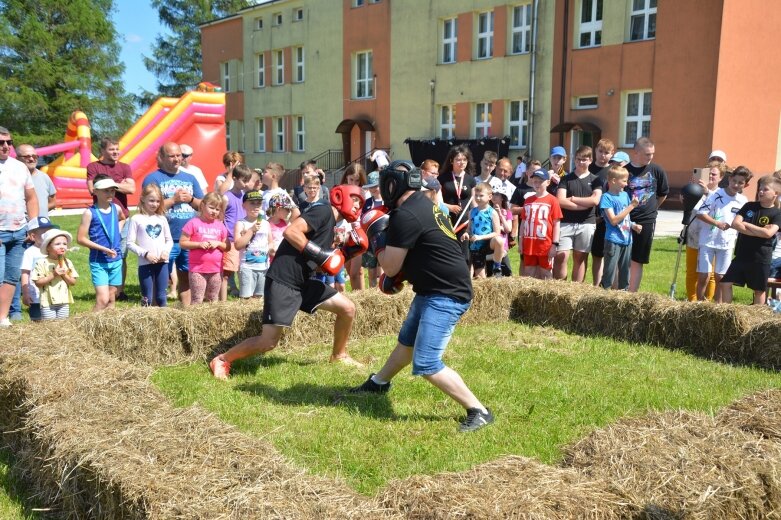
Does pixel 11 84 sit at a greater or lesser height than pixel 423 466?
greater

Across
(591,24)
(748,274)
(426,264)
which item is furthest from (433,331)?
(591,24)

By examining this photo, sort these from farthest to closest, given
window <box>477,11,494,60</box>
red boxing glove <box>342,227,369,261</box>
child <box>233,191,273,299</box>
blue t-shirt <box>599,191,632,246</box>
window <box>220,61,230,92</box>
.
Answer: window <box>220,61,230,92</box>
window <box>477,11,494,60</box>
blue t-shirt <box>599,191,632,246</box>
child <box>233,191,273,299</box>
red boxing glove <box>342,227,369,261</box>

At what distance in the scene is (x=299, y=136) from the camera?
126 feet

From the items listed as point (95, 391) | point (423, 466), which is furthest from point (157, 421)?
point (423, 466)

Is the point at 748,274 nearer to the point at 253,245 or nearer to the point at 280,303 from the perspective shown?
the point at 280,303

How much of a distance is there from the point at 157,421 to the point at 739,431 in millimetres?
3419

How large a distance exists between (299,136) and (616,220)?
103 ft

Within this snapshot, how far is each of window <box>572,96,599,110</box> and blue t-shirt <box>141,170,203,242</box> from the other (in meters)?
19.2

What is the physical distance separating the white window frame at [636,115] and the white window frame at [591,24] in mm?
2261

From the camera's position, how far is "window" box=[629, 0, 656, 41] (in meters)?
23.3

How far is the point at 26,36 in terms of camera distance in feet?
137

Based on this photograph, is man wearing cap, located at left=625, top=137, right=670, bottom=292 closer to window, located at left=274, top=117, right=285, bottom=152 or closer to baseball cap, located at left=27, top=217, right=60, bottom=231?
baseball cap, located at left=27, top=217, right=60, bottom=231

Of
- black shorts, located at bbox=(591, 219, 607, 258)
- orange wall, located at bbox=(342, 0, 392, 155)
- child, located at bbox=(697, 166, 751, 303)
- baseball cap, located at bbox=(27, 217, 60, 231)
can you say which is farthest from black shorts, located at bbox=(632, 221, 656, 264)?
orange wall, located at bbox=(342, 0, 392, 155)

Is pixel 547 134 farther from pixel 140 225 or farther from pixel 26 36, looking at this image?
pixel 26 36
